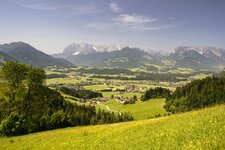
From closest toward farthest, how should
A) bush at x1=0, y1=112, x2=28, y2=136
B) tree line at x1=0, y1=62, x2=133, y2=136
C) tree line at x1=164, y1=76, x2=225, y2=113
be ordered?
bush at x1=0, y1=112, x2=28, y2=136
tree line at x1=0, y1=62, x2=133, y2=136
tree line at x1=164, y1=76, x2=225, y2=113

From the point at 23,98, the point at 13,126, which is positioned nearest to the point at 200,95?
the point at 23,98

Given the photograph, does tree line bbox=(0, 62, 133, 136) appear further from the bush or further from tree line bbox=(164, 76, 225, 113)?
tree line bbox=(164, 76, 225, 113)

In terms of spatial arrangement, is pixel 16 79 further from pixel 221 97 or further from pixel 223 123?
pixel 221 97

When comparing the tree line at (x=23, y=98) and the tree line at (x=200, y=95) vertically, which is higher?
the tree line at (x=23, y=98)

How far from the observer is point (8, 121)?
48188 mm

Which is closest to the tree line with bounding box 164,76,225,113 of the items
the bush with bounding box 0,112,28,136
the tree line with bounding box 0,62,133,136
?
the tree line with bounding box 0,62,133,136

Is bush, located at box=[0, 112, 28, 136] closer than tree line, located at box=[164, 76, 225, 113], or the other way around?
bush, located at box=[0, 112, 28, 136]

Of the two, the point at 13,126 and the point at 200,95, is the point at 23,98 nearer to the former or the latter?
the point at 13,126

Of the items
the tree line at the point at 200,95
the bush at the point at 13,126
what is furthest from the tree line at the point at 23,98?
the tree line at the point at 200,95

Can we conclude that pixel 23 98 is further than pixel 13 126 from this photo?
Yes

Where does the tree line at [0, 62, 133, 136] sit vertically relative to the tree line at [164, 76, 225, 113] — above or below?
above

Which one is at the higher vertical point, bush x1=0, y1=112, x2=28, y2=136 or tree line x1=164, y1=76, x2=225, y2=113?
bush x1=0, y1=112, x2=28, y2=136

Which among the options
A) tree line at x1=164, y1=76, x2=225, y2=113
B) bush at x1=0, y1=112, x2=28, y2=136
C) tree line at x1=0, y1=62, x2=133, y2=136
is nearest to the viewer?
bush at x1=0, y1=112, x2=28, y2=136

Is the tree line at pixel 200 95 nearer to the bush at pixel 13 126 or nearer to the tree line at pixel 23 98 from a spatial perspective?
the tree line at pixel 23 98
